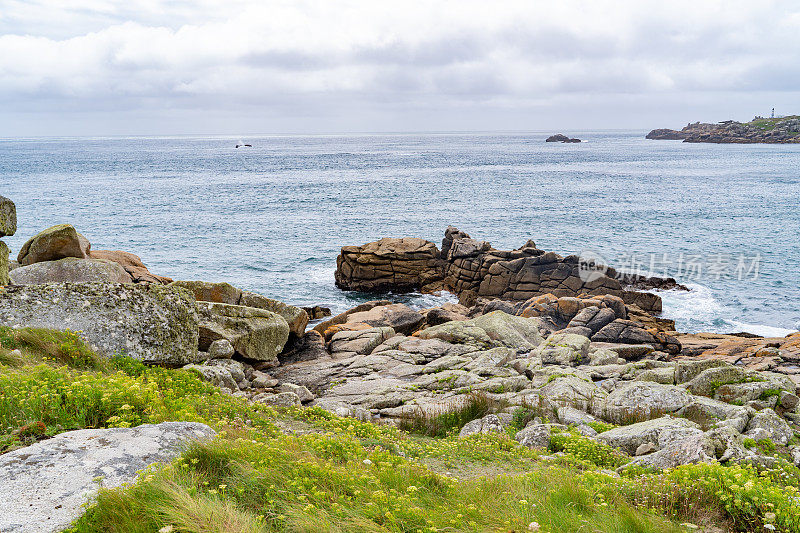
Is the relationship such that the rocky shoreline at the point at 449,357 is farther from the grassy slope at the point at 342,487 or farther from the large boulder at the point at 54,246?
the grassy slope at the point at 342,487

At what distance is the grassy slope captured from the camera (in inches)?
211

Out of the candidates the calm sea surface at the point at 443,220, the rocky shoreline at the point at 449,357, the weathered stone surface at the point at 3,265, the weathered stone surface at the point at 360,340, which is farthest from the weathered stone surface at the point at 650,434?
the calm sea surface at the point at 443,220

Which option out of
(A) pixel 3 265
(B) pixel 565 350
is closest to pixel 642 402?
(B) pixel 565 350

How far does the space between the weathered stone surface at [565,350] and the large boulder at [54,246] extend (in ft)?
61.5

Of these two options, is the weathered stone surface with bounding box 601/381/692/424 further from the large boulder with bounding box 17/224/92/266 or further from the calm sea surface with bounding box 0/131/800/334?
the calm sea surface with bounding box 0/131/800/334

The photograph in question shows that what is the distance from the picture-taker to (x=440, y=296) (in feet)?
133

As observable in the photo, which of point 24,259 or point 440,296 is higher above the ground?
point 24,259

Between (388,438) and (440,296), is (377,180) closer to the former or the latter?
(440,296)

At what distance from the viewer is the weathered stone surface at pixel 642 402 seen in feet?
44.2

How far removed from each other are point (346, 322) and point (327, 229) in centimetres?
3453

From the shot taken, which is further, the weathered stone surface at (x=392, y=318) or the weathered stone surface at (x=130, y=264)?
the weathered stone surface at (x=392, y=318)

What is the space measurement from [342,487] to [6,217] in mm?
12499

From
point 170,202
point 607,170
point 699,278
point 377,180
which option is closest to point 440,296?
point 699,278

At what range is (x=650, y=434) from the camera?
11180mm
